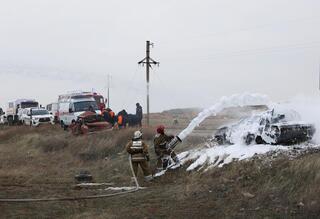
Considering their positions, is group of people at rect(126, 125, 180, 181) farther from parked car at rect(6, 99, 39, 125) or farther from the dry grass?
parked car at rect(6, 99, 39, 125)

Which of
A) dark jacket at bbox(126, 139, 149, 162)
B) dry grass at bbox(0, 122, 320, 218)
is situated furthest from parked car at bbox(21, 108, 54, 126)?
dark jacket at bbox(126, 139, 149, 162)

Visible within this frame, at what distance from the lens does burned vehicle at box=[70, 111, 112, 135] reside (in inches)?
1041

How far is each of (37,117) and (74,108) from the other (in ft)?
27.1

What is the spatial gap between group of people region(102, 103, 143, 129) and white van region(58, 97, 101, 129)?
116 inches

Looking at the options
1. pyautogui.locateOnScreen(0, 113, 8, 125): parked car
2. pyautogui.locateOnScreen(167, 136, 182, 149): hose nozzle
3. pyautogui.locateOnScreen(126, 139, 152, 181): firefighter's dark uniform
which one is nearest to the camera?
pyautogui.locateOnScreen(126, 139, 152, 181): firefighter's dark uniform

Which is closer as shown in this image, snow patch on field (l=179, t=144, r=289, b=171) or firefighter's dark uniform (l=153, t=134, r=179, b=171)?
snow patch on field (l=179, t=144, r=289, b=171)

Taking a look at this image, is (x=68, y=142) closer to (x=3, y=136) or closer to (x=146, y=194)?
(x=3, y=136)

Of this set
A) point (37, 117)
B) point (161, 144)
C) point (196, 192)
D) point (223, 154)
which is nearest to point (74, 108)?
point (37, 117)

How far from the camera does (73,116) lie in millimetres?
30688

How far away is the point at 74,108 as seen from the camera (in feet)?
102

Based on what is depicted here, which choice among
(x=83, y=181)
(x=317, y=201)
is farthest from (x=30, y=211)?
(x=317, y=201)

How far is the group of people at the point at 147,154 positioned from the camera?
15055 millimetres

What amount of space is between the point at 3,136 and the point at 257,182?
24488 mm

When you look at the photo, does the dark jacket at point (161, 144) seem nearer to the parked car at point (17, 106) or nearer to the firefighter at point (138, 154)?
the firefighter at point (138, 154)
